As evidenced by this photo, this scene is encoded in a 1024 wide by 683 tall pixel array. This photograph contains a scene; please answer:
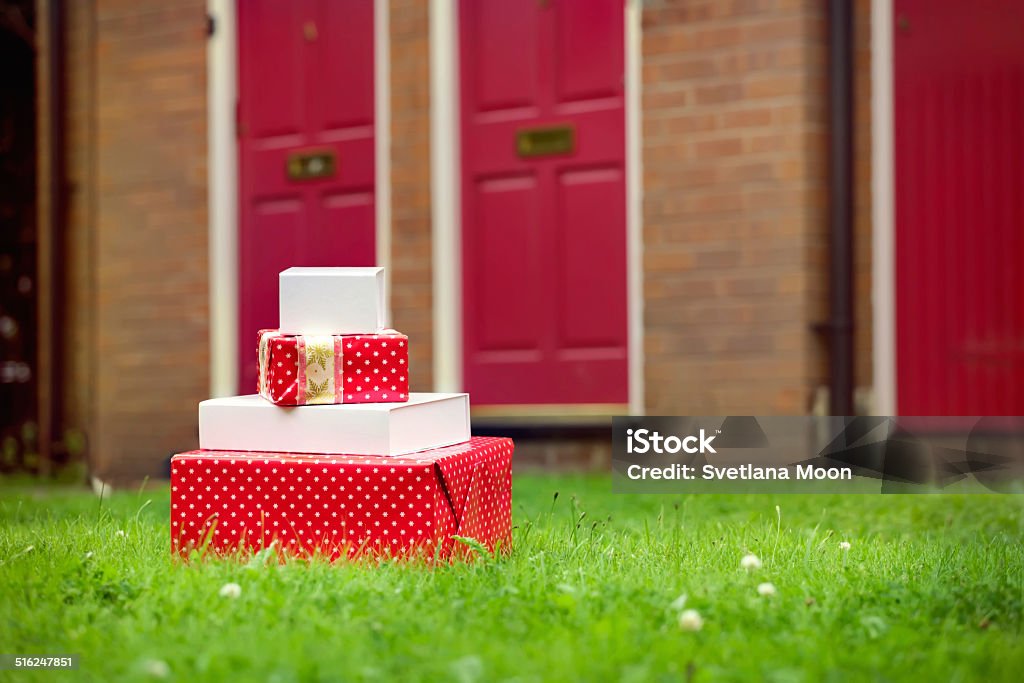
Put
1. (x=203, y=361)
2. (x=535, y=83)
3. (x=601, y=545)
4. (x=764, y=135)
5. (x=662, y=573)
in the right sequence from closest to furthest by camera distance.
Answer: (x=662, y=573)
(x=601, y=545)
(x=764, y=135)
(x=535, y=83)
(x=203, y=361)

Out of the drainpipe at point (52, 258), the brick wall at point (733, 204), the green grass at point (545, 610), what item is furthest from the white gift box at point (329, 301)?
the drainpipe at point (52, 258)

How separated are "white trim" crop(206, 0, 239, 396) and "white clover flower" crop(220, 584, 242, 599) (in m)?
3.88

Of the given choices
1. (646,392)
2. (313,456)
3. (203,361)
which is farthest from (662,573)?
(203,361)

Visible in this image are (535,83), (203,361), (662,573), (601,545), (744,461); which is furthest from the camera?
(203,361)

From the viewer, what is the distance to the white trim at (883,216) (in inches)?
184

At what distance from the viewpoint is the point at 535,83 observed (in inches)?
207

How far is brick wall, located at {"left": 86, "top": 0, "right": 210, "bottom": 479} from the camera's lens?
19.5 feet

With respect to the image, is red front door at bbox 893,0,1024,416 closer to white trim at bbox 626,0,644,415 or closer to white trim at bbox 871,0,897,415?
white trim at bbox 871,0,897,415

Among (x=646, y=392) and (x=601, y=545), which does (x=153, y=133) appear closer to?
(x=646, y=392)

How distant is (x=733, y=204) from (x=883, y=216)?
1.97 feet

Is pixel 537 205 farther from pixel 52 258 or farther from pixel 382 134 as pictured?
pixel 52 258

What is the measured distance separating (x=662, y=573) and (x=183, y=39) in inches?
180

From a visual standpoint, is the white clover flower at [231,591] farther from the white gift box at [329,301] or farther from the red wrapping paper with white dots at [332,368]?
the white gift box at [329,301]
